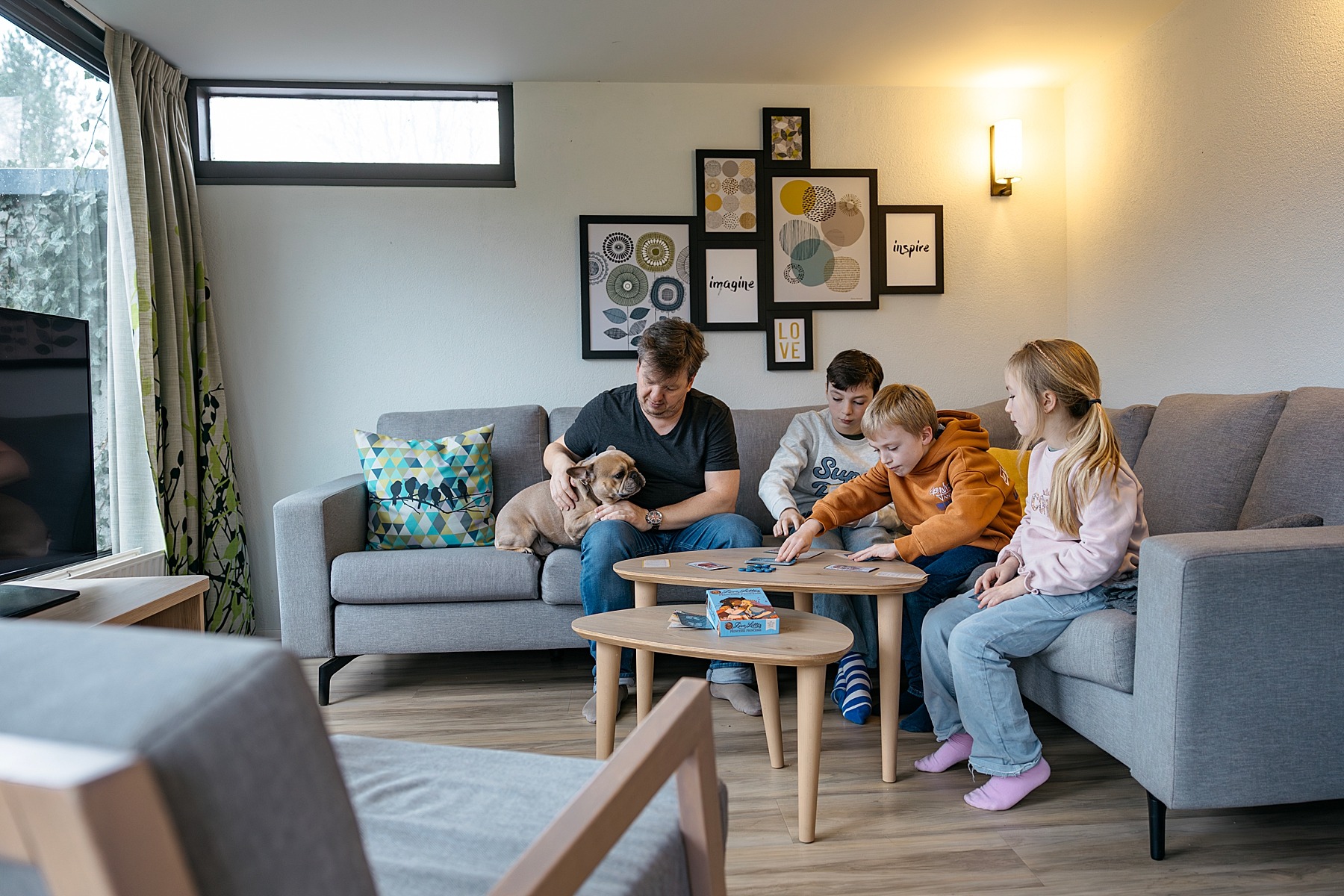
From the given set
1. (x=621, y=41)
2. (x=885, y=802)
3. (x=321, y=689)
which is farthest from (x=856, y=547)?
→ (x=621, y=41)

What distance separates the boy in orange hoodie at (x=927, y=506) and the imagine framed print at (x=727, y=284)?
128 centimetres

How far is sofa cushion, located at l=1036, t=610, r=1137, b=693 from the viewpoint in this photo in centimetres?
163

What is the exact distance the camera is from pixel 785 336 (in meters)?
3.47

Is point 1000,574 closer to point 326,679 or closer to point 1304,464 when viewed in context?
point 1304,464

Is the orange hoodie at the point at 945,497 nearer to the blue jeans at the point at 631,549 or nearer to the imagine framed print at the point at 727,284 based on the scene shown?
the blue jeans at the point at 631,549

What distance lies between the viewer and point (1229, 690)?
1464 mm

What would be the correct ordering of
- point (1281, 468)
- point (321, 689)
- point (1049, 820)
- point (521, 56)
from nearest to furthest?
point (1049, 820), point (1281, 468), point (321, 689), point (521, 56)

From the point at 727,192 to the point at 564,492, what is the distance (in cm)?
152

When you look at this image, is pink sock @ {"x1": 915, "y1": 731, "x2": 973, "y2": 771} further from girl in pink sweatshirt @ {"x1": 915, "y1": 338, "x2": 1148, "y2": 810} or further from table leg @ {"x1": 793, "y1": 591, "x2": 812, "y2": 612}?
table leg @ {"x1": 793, "y1": 591, "x2": 812, "y2": 612}

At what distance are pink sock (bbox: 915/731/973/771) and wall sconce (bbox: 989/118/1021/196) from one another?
240cm

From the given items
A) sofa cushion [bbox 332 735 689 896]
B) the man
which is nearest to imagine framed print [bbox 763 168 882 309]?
the man

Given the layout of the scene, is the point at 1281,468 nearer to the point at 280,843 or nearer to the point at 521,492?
the point at 521,492

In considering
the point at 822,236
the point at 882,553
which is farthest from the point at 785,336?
the point at 882,553

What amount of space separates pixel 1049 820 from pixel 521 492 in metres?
1.79
